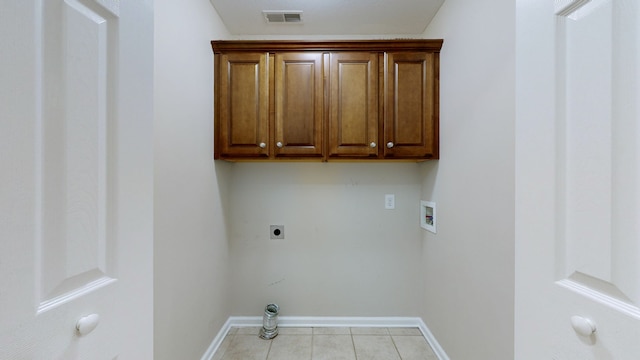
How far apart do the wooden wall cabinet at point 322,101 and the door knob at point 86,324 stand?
62.9 inches

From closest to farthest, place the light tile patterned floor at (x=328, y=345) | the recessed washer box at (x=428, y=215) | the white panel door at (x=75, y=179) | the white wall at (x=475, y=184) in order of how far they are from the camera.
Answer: the white panel door at (x=75, y=179)
the white wall at (x=475, y=184)
the light tile patterned floor at (x=328, y=345)
the recessed washer box at (x=428, y=215)

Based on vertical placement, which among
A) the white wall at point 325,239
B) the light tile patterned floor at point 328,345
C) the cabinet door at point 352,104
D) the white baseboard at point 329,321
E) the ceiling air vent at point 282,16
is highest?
the ceiling air vent at point 282,16

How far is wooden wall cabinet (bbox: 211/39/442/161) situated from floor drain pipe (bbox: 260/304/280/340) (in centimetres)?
130

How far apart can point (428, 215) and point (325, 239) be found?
90 cm

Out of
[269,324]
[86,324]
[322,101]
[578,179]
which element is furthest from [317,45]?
[269,324]

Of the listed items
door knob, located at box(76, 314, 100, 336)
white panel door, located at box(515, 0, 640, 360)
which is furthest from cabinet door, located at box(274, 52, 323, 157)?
door knob, located at box(76, 314, 100, 336)

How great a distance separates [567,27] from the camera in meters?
0.61

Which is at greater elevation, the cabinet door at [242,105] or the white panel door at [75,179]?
the cabinet door at [242,105]

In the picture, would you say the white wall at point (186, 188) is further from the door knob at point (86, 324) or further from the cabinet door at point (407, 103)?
the cabinet door at point (407, 103)

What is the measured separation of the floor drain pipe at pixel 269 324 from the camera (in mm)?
2209

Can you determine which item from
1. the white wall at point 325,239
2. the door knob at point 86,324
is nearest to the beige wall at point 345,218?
the white wall at point 325,239

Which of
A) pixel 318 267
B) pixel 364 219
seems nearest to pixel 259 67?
pixel 364 219

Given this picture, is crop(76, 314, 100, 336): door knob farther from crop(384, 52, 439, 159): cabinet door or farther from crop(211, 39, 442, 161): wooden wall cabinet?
crop(384, 52, 439, 159): cabinet door

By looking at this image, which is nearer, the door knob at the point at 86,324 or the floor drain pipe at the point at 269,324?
the door knob at the point at 86,324
